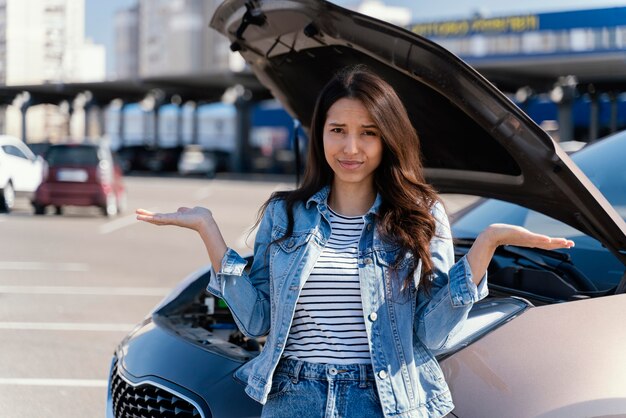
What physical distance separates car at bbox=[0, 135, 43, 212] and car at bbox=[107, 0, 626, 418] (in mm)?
14031

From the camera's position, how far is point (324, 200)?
2.22m

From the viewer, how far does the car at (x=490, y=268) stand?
2.17m

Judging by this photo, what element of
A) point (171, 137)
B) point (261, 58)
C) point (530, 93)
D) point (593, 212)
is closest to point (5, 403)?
point (261, 58)

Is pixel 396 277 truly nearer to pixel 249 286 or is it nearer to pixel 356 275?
pixel 356 275

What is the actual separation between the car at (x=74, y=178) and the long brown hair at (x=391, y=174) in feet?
45.4

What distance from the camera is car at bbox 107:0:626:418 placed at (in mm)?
2166

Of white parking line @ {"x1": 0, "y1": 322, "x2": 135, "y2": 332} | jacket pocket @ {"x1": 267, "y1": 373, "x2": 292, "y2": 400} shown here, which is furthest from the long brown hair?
white parking line @ {"x1": 0, "y1": 322, "x2": 135, "y2": 332}

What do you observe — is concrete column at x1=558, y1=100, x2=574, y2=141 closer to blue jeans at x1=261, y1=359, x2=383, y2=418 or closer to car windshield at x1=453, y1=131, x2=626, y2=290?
car windshield at x1=453, y1=131, x2=626, y2=290

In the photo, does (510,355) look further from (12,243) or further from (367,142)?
(12,243)

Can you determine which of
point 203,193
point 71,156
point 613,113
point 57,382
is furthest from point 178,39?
point 57,382

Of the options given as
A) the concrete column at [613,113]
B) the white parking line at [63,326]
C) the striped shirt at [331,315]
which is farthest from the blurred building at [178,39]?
the striped shirt at [331,315]

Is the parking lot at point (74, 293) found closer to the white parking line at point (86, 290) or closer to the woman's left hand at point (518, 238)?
the white parking line at point (86, 290)

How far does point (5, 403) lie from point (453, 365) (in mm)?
3210

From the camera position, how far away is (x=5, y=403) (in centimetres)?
455
